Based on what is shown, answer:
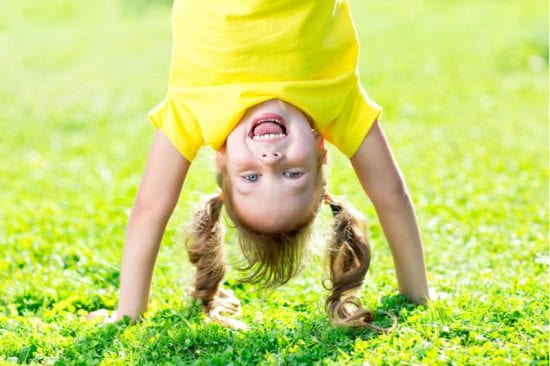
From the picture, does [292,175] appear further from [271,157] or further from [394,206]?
[394,206]

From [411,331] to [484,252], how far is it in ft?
5.54

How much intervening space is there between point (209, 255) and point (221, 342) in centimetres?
63

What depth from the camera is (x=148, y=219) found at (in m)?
4.29

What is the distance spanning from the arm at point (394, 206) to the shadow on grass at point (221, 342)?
0.24 m

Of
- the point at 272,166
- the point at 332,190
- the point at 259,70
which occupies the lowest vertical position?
the point at 332,190

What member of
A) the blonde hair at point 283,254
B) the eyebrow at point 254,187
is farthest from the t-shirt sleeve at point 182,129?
the eyebrow at point 254,187

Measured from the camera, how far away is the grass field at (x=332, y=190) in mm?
3990

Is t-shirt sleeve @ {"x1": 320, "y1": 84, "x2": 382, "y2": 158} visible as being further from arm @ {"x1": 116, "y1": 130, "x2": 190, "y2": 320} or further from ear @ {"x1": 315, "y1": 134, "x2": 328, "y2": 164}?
arm @ {"x1": 116, "y1": 130, "x2": 190, "y2": 320}

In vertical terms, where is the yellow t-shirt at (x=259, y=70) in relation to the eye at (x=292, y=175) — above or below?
above

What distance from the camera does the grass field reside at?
13.1ft

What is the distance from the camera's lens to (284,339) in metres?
4.00


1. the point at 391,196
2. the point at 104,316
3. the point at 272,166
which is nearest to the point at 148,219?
the point at 104,316

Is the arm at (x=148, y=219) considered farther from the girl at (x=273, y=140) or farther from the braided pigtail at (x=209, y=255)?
the braided pigtail at (x=209, y=255)

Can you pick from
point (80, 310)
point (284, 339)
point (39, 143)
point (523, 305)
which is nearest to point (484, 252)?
point (523, 305)
